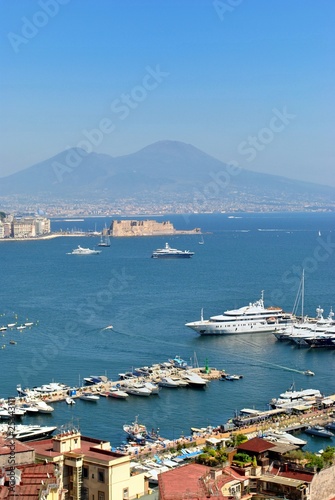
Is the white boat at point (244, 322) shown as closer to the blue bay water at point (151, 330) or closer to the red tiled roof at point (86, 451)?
the blue bay water at point (151, 330)

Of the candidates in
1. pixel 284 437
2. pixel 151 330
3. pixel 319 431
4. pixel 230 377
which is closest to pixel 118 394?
pixel 230 377

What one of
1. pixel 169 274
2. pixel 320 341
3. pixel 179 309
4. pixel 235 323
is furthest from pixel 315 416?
pixel 169 274

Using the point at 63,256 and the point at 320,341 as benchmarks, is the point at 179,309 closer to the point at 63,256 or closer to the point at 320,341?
the point at 320,341

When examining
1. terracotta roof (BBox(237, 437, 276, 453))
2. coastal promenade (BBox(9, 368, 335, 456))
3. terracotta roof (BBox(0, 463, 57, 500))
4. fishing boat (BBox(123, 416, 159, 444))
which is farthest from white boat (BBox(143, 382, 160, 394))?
terracotta roof (BBox(0, 463, 57, 500))

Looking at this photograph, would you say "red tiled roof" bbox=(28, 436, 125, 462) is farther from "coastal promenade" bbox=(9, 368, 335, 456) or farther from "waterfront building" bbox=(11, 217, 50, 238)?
"waterfront building" bbox=(11, 217, 50, 238)

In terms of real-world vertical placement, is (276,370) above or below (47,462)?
below

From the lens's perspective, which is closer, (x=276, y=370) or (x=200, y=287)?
(x=276, y=370)

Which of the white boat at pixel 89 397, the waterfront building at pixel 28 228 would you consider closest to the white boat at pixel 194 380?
the white boat at pixel 89 397
